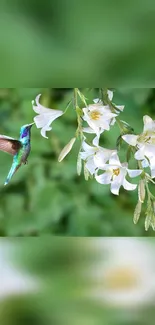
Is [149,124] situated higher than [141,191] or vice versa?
[149,124]

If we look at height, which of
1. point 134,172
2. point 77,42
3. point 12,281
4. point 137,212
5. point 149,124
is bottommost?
point 12,281

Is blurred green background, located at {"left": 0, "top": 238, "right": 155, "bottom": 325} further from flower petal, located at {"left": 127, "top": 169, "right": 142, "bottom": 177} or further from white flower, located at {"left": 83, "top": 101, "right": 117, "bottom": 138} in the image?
white flower, located at {"left": 83, "top": 101, "right": 117, "bottom": 138}

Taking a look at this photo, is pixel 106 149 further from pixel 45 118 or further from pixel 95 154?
pixel 45 118

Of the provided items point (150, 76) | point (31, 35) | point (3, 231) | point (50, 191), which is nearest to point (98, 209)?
point (50, 191)

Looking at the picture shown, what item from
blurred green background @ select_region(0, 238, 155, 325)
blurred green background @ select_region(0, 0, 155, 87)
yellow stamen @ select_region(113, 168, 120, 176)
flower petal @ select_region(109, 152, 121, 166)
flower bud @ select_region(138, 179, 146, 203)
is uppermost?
blurred green background @ select_region(0, 0, 155, 87)

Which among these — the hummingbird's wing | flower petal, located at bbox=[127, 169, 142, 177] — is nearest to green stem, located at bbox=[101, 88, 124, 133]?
flower petal, located at bbox=[127, 169, 142, 177]

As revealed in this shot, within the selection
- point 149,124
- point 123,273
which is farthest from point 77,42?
point 123,273
